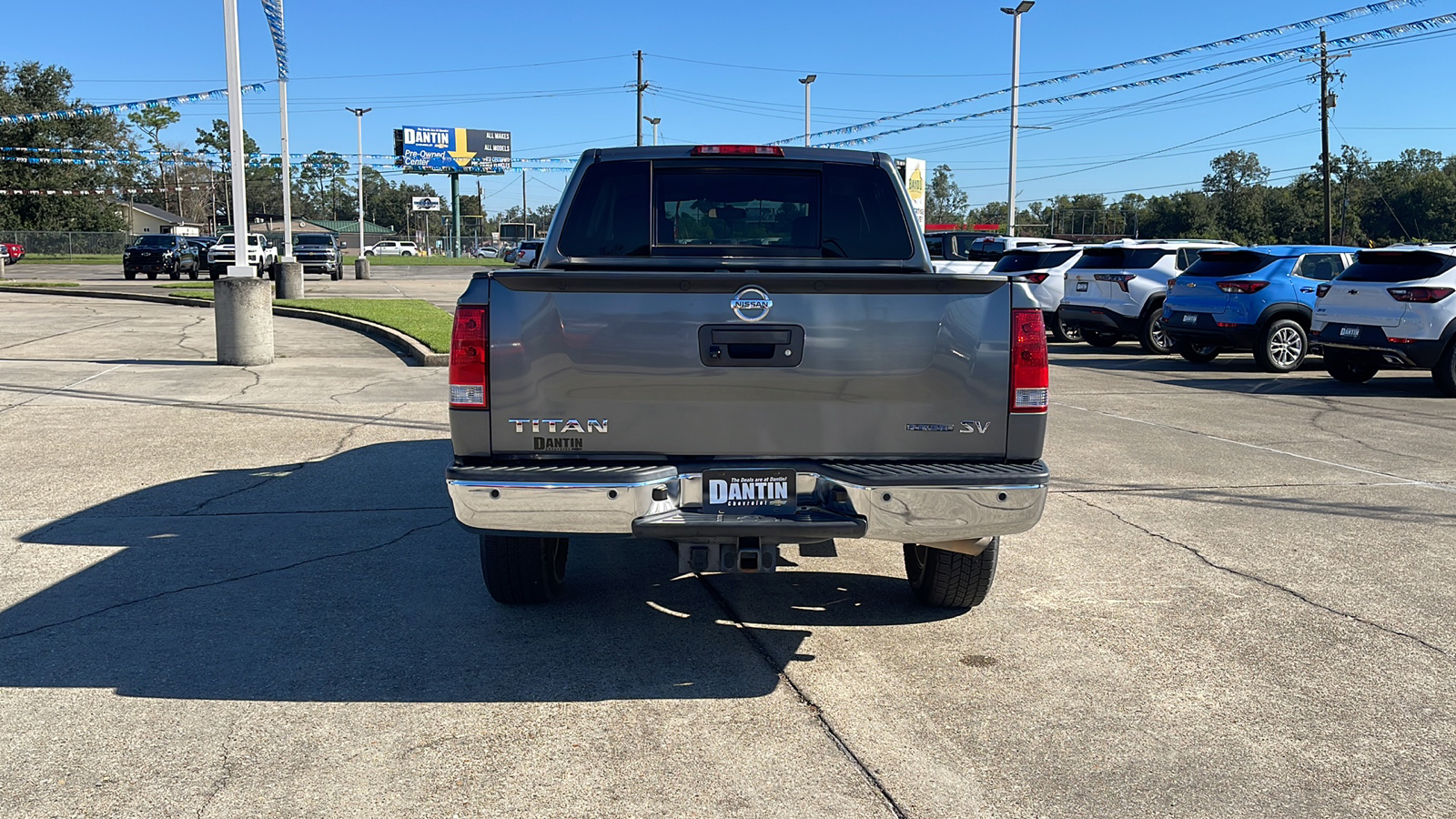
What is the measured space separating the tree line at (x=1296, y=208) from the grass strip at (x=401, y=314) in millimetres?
48787

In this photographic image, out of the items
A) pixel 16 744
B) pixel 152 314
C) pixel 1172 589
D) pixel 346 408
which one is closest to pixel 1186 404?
pixel 1172 589

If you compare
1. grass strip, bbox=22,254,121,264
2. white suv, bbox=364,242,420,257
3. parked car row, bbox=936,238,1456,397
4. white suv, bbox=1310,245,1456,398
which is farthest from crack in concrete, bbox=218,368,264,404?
white suv, bbox=364,242,420,257

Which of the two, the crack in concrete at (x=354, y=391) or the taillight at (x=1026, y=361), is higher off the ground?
the taillight at (x=1026, y=361)

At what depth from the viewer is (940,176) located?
14288cm

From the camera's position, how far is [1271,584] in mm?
5918

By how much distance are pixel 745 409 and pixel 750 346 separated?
234mm

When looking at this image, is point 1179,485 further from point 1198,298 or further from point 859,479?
point 1198,298

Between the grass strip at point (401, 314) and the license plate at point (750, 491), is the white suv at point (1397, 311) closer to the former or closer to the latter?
the grass strip at point (401, 314)

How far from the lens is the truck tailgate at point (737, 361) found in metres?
4.29

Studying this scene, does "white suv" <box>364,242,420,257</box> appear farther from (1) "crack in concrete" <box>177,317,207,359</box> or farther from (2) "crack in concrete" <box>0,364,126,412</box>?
(2) "crack in concrete" <box>0,364,126,412</box>

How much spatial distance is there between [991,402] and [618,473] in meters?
1.42

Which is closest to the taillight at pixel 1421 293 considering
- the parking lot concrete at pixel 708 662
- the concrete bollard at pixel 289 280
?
the parking lot concrete at pixel 708 662

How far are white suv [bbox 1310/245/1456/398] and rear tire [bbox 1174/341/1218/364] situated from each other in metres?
3.51

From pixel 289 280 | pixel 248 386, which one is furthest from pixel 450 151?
pixel 248 386
